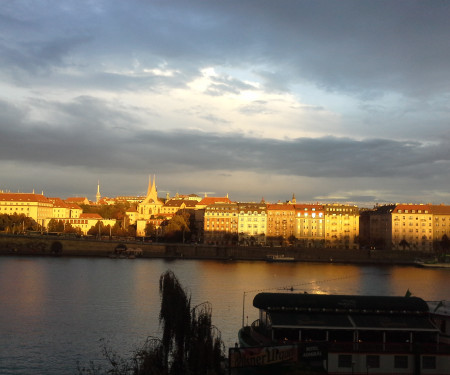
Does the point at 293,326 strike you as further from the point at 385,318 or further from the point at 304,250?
the point at 304,250

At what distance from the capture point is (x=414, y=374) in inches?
770

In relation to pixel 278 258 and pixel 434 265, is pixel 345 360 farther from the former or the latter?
pixel 434 265

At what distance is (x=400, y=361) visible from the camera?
19766mm

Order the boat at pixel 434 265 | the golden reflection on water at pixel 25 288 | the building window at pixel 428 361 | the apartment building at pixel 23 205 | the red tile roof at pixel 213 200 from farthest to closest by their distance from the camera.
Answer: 1. the apartment building at pixel 23 205
2. the red tile roof at pixel 213 200
3. the boat at pixel 434 265
4. the golden reflection on water at pixel 25 288
5. the building window at pixel 428 361

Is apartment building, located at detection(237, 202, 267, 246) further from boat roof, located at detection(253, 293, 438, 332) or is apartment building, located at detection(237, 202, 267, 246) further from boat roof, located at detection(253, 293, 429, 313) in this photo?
boat roof, located at detection(253, 293, 438, 332)

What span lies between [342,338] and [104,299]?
26.6 m

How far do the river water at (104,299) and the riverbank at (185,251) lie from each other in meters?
20.0

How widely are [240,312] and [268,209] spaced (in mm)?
85606

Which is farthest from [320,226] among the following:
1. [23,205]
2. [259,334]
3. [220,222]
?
[259,334]

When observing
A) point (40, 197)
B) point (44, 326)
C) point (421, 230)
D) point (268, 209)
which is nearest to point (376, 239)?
point (421, 230)

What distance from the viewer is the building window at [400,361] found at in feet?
64.8

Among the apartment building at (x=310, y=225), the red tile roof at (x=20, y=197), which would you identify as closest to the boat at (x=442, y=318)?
the apartment building at (x=310, y=225)

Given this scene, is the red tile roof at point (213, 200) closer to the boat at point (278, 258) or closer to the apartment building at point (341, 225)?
the apartment building at point (341, 225)

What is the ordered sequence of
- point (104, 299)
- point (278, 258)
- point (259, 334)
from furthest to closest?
point (278, 258), point (104, 299), point (259, 334)
